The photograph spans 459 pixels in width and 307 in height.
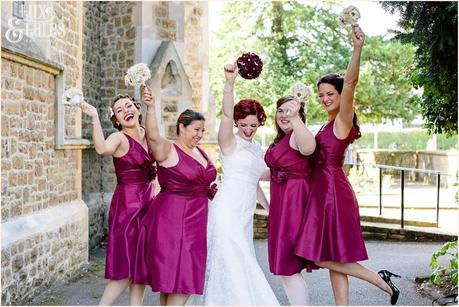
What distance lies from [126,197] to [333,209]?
1.51 metres

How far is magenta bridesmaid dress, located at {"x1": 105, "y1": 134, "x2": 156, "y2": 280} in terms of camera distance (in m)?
4.80

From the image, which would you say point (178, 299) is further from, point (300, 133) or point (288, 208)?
point (300, 133)

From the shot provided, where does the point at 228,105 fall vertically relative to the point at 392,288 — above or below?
above

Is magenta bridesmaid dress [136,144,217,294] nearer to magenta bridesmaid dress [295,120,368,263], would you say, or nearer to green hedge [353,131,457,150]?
magenta bridesmaid dress [295,120,368,263]

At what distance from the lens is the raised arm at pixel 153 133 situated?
177 inches

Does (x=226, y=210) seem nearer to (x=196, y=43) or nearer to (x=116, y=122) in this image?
(x=116, y=122)

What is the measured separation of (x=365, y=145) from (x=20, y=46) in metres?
22.5

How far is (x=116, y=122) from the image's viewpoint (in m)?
5.05

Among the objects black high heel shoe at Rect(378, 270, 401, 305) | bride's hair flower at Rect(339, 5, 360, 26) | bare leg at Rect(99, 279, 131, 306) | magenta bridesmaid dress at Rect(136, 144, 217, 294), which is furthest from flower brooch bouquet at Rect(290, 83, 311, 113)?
bare leg at Rect(99, 279, 131, 306)

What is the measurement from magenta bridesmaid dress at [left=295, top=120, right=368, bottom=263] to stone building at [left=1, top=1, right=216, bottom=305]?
9.46 feet

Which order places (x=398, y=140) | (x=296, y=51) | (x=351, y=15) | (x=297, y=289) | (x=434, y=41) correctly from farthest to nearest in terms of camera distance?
(x=398, y=140), (x=296, y=51), (x=434, y=41), (x=297, y=289), (x=351, y=15)

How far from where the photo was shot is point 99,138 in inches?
184

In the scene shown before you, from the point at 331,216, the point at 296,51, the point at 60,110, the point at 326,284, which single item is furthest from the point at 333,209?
the point at 296,51

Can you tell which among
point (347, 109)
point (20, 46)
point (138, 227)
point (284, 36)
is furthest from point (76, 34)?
point (284, 36)
